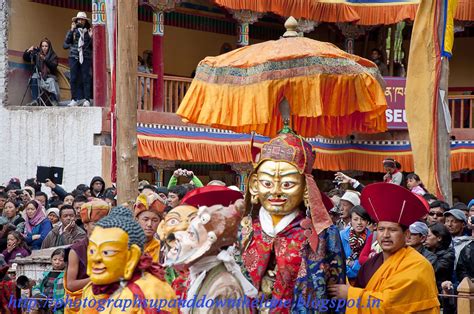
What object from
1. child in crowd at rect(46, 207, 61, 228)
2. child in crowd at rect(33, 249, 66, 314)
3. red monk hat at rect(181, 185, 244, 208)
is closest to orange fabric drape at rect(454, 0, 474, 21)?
child in crowd at rect(46, 207, 61, 228)

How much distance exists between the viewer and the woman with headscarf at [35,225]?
1270cm

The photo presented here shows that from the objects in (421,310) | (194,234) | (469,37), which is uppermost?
(469,37)

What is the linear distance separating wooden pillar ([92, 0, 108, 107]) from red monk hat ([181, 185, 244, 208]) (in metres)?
10.5

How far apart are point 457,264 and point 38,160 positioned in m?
10.3

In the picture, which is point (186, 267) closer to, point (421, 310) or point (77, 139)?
point (421, 310)

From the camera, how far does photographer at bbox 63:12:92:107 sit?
1822 cm

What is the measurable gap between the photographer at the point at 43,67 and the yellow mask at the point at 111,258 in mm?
12648

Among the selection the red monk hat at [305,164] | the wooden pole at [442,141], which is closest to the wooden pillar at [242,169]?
the wooden pole at [442,141]

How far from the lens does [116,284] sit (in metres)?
6.32

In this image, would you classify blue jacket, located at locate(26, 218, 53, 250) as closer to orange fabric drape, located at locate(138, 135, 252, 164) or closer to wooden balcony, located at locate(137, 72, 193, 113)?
orange fabric drape, located at locate(138, 135, 252, 164)

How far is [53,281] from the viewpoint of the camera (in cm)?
A: 924

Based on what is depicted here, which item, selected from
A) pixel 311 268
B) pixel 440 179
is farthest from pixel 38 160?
pixel 311 268

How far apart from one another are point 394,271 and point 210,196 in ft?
4.14

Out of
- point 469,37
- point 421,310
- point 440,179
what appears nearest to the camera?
point 421,310
